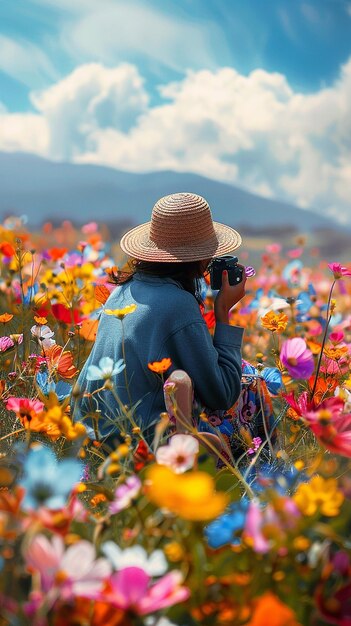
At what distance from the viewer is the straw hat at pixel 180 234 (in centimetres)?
161

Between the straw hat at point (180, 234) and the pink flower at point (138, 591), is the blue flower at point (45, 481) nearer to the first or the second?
the pink flower at point (138, 591)

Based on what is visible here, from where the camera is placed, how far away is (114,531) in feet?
2.80

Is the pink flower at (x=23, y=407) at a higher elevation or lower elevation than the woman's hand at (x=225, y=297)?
higher

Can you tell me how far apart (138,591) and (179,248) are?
1029 mm

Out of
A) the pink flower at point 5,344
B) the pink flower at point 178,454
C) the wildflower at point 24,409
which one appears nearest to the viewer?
the pink flower at point 178,454

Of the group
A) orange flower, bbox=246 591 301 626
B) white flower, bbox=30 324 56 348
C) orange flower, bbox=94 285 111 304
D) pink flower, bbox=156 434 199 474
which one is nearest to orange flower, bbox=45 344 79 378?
white flower, bbox=30 324 56 348

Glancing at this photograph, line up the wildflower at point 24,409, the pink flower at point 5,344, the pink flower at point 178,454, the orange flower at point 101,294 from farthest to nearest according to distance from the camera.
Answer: the orange flower at point 101,294, the pink flower at point 5,344, the wildflower at point 24,409, the pink flower at point 178,454

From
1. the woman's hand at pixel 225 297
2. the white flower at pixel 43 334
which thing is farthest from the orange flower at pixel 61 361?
the woman's hand at pixel 225 297

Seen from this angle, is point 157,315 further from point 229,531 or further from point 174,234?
point 229,531

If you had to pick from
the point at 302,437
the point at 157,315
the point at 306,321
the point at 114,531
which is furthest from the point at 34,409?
the point at 306,321

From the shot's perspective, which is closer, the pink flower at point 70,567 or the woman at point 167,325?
the pink flower at point 70,567

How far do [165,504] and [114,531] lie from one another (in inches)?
12.0

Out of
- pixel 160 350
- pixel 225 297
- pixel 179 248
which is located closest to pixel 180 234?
pixel 179 248

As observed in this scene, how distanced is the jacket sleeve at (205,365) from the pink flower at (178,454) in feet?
2.23
